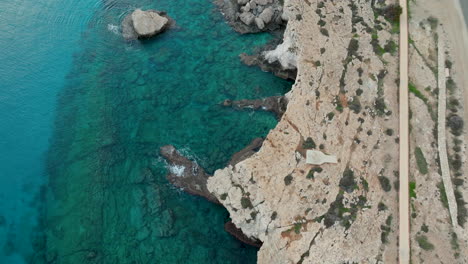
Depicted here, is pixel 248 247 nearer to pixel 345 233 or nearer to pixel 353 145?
pixel 345 233

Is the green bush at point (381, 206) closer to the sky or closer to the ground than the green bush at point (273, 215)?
closer to the sky

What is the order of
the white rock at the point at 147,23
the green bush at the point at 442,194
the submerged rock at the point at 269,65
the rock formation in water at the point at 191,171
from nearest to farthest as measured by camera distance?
the green bush at the point at 442,194 < the rock formation in water at the point at 191,171 < the submerged rock at the point at 269,65 < the white rock at the point at 147,23

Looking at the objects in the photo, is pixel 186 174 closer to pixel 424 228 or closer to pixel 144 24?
pixel 424 228

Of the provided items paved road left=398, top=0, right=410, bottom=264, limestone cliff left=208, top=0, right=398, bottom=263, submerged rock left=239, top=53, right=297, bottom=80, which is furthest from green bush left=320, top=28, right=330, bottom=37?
paved road left=398, top=0, right=410, bottom=264

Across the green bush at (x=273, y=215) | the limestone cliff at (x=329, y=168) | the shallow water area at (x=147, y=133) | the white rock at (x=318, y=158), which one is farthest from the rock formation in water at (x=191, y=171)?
the white rock at (x=318, y=158)

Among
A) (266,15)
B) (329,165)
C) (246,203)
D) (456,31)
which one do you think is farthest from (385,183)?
(266,15)

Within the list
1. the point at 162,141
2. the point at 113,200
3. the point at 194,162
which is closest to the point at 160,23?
the point at 162,141

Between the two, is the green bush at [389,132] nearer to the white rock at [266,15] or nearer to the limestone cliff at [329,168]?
the limestone cliff at [329,168]
